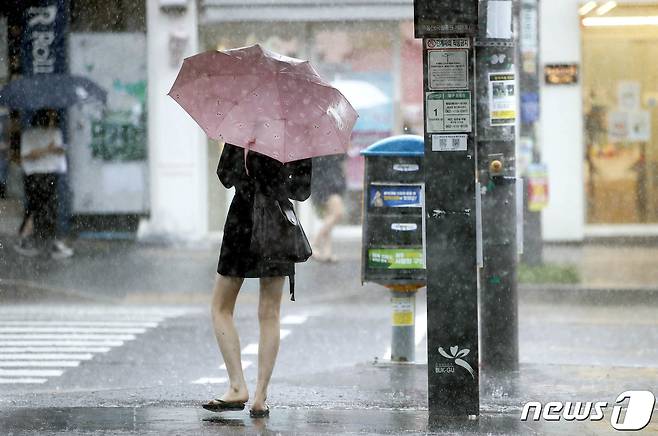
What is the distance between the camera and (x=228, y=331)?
23.5 feet

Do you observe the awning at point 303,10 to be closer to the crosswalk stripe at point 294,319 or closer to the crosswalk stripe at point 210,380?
the crosswalk stripe at point 294,319

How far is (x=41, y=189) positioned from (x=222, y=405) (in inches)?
401

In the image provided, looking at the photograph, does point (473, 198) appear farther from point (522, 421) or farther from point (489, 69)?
point (489, 69)

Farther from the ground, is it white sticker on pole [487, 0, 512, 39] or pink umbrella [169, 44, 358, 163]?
white sticker on pole [487, 0, 512, 39]

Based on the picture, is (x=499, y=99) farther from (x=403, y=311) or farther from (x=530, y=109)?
(x=530, y=109)

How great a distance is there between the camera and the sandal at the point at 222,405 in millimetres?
7184

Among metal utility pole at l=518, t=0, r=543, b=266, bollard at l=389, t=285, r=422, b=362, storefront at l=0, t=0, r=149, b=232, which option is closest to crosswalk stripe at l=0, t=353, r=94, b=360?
bollard at l=389, t=285, r=422, b=362

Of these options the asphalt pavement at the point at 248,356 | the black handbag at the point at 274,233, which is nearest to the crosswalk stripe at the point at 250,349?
the asphalt pavement at the point at 248,356

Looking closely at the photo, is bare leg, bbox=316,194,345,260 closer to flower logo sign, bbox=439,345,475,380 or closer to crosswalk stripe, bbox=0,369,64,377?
crosswalk stripe, bbox=0,369,64,377

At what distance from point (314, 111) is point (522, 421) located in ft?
6.80

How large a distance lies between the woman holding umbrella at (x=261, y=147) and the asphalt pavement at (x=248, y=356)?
69cm

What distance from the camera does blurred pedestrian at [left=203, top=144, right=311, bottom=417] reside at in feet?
22.9

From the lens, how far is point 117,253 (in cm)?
1756

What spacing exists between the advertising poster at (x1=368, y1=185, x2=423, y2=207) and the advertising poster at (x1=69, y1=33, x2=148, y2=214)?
10.5 metres
